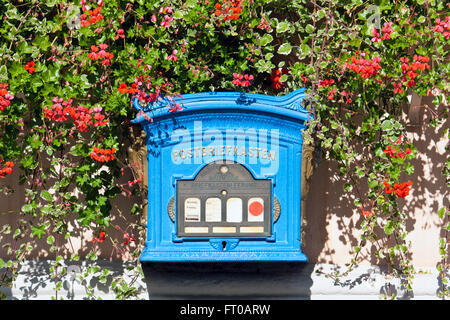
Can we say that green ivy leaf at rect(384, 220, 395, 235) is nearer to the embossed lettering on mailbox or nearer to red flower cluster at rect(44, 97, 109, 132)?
the embossed lettering on mailbox

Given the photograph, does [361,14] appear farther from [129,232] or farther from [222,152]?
[129,232]

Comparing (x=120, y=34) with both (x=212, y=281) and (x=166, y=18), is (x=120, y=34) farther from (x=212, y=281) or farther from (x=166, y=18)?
(x=212, y=281)

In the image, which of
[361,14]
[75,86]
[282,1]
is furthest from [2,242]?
[361,14]

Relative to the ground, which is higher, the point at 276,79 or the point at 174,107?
the point at 276,79

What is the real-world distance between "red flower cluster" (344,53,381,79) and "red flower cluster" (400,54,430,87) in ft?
0.65

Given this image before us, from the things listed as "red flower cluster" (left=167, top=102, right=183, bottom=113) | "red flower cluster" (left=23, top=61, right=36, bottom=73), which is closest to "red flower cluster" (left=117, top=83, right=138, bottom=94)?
"red flower cluster" (left=167, top=102, right=183, bottom=113)

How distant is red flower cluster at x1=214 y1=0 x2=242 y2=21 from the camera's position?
14.8 ft

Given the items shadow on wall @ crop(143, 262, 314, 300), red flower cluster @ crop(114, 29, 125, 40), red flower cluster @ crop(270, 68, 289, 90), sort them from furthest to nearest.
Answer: shadow on wall @ crop(143, 262, 314, 300) < red flower cluster @ crop(270, 68, 289, 90) < red flower cluster @ crop(114, 29, 125, 40)

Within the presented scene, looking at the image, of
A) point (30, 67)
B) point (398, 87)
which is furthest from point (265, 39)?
point (30, 67)

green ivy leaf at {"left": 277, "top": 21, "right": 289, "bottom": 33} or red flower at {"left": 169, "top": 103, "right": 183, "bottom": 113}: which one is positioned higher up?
green ivy leaf at {"left": 277, "top": 21, "right": 289, "bottom": 33}

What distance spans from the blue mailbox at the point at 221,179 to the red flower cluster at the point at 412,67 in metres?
0.64

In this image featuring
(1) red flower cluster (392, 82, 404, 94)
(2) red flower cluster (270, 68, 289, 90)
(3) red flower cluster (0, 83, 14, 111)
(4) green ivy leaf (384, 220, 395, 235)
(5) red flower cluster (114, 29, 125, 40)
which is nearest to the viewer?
(3) red flower cluster (0, 83, 14, 111)

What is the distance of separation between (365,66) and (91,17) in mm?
1604

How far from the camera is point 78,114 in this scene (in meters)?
4.53
